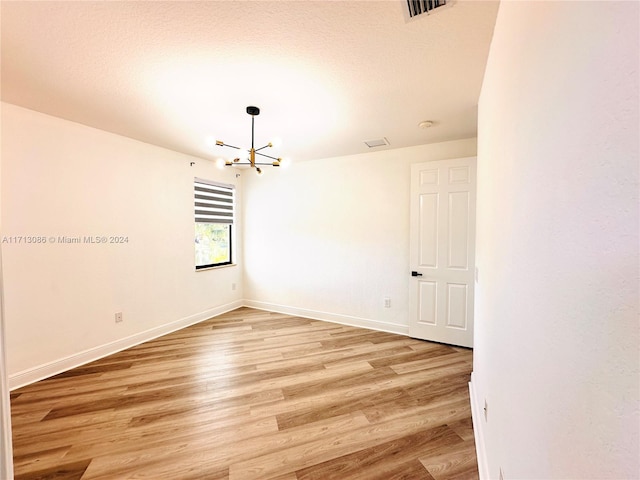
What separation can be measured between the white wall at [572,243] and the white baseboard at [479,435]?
532 mm

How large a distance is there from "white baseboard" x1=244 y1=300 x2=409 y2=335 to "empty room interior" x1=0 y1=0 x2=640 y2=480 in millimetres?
48

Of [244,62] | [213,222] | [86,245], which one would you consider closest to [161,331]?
[86,245]

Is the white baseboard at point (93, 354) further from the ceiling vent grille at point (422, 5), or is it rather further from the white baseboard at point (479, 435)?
the ceiling vent grille at point (422, 5)

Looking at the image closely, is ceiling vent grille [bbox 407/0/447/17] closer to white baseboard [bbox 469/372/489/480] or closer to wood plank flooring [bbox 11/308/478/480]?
white baseboard [bbox 469/372/489/480]

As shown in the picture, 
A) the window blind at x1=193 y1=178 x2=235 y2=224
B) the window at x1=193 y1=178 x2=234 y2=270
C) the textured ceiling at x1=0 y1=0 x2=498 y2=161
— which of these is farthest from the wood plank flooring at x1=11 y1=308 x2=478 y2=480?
the textured ceiling at x1=0 y1=0 x2=498 y2=161

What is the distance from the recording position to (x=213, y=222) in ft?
14.7

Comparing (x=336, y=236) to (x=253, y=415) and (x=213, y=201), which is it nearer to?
(x=213, y=201)

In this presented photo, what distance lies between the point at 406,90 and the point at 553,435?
230 cm

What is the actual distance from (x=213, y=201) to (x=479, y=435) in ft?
14.5

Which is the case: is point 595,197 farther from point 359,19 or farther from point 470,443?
point 470,443

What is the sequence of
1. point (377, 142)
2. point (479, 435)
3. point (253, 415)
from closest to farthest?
point (479, 435), point (253, 415), point (377, 142)

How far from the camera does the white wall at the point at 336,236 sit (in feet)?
12.1

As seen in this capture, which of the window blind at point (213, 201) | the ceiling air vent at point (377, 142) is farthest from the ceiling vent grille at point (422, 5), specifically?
the window blind at point (213, 201)

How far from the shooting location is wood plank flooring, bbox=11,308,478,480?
5.27ft
